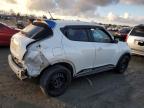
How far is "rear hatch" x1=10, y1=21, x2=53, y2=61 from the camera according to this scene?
517cm

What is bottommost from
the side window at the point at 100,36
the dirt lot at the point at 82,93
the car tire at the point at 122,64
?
the dirt lot at the point at 82,93

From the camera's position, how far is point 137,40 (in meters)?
10.3

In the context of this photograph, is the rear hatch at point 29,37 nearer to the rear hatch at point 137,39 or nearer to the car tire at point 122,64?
the car tire at point 122,64

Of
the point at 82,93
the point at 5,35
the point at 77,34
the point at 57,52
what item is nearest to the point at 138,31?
the point at 77,34

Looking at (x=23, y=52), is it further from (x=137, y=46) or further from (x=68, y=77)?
(x=137, y=46)

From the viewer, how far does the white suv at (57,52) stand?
197 inches

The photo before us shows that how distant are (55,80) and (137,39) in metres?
6.25

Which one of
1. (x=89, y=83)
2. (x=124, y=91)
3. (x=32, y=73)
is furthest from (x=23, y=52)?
(x=124, y=91)

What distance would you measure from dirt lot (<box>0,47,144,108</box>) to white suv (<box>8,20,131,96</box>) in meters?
0.36

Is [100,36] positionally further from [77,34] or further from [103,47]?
[77,34]

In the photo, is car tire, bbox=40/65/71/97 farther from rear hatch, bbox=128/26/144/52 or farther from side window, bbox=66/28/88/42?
rear hatch, bbox=128/26/144/52

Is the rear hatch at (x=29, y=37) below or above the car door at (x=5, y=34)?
above

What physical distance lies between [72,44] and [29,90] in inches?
63.5

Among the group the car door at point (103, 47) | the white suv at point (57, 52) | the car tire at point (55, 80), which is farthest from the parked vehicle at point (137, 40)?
the car tire at point (55, 80)
